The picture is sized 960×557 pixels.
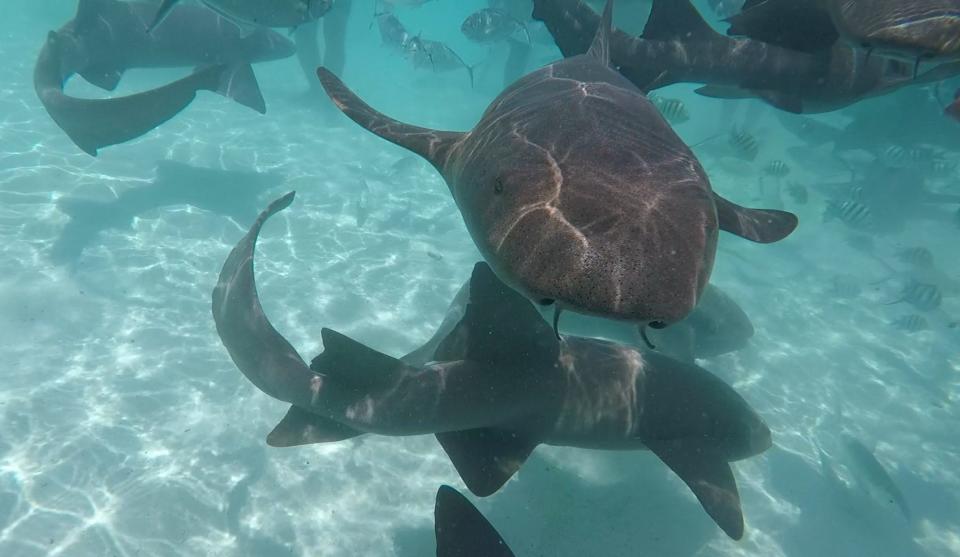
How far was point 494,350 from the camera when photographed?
4668 millimetres

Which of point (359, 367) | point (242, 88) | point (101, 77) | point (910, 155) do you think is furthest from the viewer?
point (910, 155)

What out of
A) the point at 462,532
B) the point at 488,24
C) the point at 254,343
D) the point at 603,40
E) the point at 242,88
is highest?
the point at 603,40

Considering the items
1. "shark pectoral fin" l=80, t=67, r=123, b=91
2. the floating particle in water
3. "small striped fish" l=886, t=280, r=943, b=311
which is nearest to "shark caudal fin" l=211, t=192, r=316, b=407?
"shark pectoral fin" l=80, t=67, r=123, b=91

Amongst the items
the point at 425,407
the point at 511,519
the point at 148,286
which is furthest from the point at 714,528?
the point at 148,286

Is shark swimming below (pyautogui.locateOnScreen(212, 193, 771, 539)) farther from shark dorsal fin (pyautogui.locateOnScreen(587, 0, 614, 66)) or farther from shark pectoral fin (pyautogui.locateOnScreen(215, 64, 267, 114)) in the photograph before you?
shark pectoral fin (pyautogui.locateOnScreen(215, 64, 267, 114))

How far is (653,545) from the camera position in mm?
6340

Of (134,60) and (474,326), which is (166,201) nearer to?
(134,60)

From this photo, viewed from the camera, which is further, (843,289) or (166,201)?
(843,289)

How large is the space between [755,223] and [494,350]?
7.83 ft

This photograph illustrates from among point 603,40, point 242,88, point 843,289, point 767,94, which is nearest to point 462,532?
point 603,40

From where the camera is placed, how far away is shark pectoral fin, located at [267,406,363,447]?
16.0 feet

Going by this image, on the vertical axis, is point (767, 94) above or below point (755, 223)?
above

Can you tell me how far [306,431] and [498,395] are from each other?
1966 millimetres

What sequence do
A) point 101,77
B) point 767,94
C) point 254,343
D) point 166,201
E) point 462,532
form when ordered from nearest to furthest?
point 462,532
point 254,343
point 767,94
point 101,77
point 166,201
